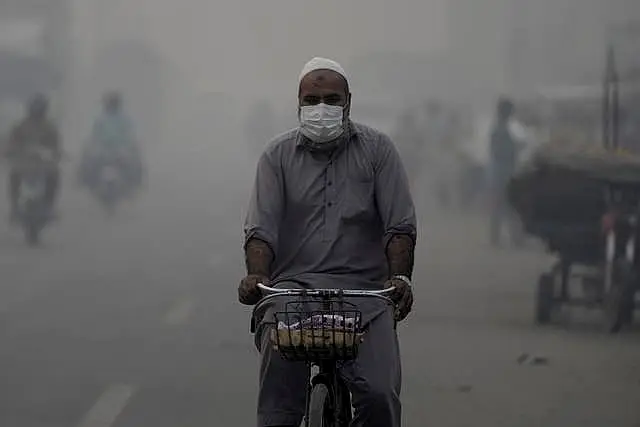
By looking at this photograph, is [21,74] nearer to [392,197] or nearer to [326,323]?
[392,197]

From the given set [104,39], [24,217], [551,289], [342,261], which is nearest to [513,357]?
[551,289]

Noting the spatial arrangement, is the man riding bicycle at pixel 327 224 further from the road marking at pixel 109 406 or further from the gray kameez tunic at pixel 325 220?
the road marking at pixel 109 406

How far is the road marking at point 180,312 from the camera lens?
421 inches

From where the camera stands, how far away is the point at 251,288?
184 inches

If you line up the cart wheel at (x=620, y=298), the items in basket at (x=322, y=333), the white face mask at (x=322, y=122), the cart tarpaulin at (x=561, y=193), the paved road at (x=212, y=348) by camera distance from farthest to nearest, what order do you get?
the cart tarpaulin at (x=561, y=193) < the cart wheel at (x=620, y=298) < the paved road at (x=212, y=348) < the white face mask at (x=322, y=122) < the items in basket at (x=322, y=333)

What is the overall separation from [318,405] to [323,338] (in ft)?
0.87

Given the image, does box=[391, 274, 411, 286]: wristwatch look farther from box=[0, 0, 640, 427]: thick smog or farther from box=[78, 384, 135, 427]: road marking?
box=[78, 384, 135, 427]: road marking

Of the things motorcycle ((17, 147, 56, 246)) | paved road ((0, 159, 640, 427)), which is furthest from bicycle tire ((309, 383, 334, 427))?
motorcycle ((17, 147, 56, 246))

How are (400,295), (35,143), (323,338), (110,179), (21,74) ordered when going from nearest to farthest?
(323,338), (400,295), (35,143), (110,179), (21,74)

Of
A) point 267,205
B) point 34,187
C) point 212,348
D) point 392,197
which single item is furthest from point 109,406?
point 34,187

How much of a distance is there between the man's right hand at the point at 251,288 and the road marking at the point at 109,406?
272 cm

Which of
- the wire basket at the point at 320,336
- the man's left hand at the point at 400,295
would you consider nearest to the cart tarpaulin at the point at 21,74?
the man's left hand at the point at 400,295

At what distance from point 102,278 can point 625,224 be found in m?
4.53

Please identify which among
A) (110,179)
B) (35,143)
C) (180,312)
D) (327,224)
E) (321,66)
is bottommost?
(110,179)
